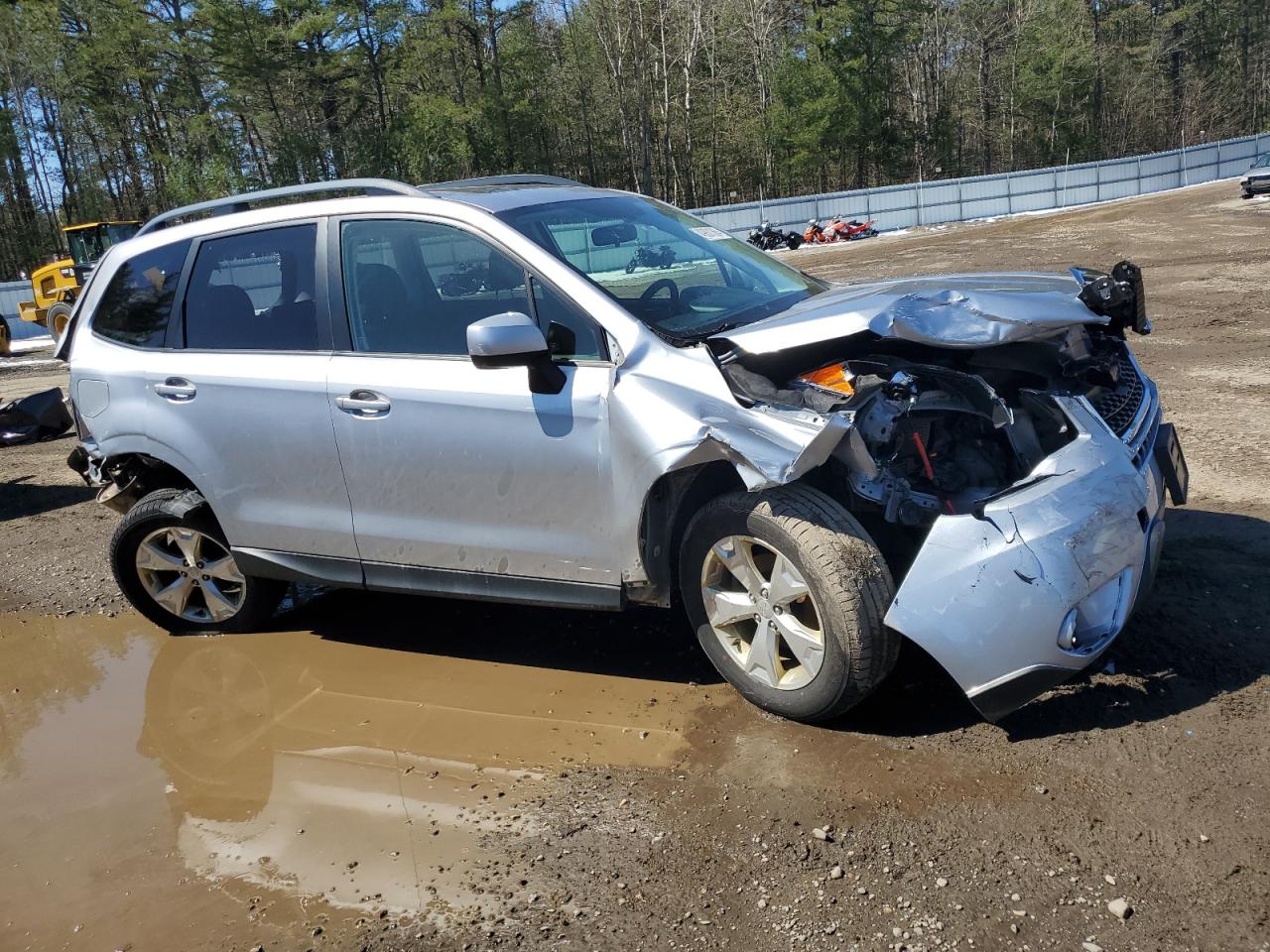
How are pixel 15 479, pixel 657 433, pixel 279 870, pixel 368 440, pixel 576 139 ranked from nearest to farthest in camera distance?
pixel 279 870 < pixel 657 433 < pixel 368 440 < pixel 15 479 < pixel 576 139

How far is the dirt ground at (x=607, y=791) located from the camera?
2.89 m

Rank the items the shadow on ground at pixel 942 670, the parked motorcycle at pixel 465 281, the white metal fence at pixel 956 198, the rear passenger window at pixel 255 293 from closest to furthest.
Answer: the shadow on ground at pixel 942 670, the parked motorcycle at pixel 465 281, the rear passenger window at pixel 255 293, the white metal fence at pixel 956 198

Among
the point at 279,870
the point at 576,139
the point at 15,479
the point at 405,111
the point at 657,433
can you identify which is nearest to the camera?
the point at 279,870

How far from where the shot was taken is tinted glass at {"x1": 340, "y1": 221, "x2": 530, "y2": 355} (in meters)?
4.24

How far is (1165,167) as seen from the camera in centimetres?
4597

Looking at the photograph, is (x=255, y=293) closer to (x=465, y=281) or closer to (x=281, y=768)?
(x=465, y=281)

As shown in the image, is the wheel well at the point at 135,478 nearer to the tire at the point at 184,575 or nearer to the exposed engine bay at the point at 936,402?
the tire at the point at 184,575

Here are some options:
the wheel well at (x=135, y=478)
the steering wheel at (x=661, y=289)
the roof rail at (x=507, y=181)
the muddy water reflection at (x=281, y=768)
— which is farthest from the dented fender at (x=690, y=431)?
the wheel well at (x=135, y=478)

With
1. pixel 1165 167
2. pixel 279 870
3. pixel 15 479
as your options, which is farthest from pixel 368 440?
pixel 1165 167

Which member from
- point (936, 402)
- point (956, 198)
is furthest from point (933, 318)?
point (956, 198)

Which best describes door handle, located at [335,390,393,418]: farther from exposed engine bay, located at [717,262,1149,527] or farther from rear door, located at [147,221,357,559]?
exposed engine bay, located at [717,262,1149,527]

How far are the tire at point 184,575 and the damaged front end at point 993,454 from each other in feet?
9.23

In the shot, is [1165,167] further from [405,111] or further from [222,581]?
[222,581]

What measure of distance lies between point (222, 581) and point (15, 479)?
5.28 m
